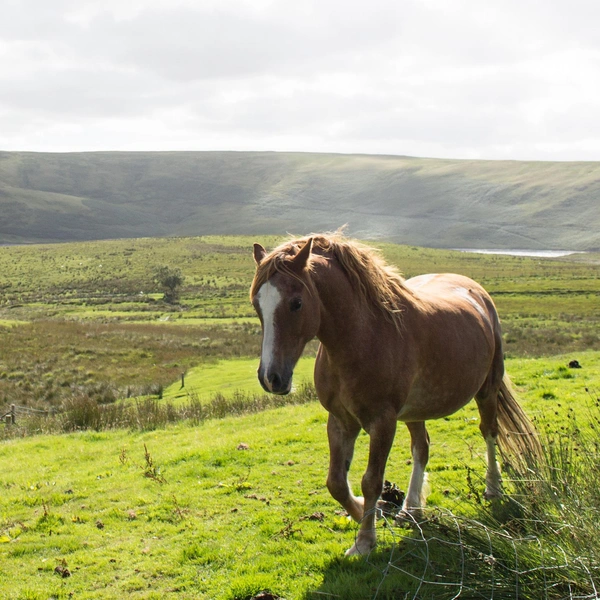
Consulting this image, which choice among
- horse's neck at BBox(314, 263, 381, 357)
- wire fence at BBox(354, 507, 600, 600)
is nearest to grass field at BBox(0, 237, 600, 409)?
horse's neck at BBox(314, 263, 381, 357)

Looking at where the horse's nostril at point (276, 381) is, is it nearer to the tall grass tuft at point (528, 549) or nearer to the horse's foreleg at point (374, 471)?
the horse's foreleg at point (374, 471)

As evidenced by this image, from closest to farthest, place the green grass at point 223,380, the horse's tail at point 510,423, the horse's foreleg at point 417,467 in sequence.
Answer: the horse's foreleg at point 417,467 < the horse's tail at point 510,423 < the green grass at point 223,380

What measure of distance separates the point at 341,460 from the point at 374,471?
0.41 meters

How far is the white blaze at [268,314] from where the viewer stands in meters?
4.94

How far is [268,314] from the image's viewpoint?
5.06 m

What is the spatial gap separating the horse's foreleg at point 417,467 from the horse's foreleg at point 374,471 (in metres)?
1.06

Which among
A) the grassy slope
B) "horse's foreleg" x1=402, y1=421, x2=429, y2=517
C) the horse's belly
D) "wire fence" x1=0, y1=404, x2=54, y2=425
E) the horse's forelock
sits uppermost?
the horse's forelock

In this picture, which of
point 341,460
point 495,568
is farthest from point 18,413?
point 495,568

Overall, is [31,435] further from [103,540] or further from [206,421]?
[103,540]

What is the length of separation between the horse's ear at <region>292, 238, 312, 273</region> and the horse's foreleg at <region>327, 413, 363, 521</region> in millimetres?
1602

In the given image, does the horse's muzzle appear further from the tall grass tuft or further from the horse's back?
the horse's back

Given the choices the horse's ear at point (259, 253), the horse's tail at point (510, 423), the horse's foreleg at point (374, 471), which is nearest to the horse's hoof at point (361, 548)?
the horse's foreleg at point (374, 471)

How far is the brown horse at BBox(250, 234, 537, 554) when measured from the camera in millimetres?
5156

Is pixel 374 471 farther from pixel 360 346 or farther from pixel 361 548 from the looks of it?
pixel 360 346
